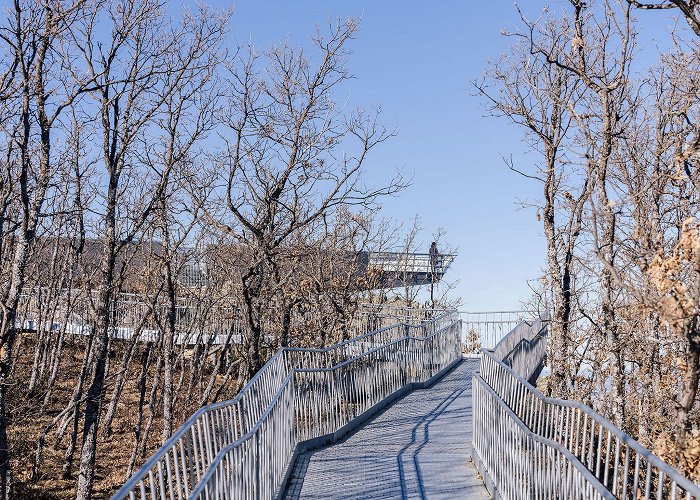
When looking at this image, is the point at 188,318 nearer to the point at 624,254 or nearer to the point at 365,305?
the point at 365,305

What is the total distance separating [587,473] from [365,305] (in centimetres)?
2512

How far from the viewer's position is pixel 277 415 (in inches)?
364

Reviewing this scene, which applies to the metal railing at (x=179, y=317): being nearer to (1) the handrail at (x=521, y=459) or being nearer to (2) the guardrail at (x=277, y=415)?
(2) the guardrail at (x=277, y=415)

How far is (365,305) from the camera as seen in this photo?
30.7 m

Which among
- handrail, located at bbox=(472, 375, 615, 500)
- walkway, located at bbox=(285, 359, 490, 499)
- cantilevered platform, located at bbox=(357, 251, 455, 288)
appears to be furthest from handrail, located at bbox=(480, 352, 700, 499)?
cantilevered platform, located at bbox=(357, 251, 455, 288)

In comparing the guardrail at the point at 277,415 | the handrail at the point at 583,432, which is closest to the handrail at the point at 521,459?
the handrail at the point at 583,432

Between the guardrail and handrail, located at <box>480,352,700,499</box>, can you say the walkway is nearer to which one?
the guardrail

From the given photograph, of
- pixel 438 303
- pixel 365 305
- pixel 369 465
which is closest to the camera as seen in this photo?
pixel 369 465

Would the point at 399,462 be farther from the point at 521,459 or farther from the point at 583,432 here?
the point at 583,432

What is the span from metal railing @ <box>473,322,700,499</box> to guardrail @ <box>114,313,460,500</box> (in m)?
2.68

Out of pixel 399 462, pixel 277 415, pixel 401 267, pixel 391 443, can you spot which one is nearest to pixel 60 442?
pixel 401 267

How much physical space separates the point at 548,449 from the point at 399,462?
452 centimetres

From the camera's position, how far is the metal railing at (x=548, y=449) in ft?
16.7

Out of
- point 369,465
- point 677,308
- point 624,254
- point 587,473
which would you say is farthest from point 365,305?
point 587,473
